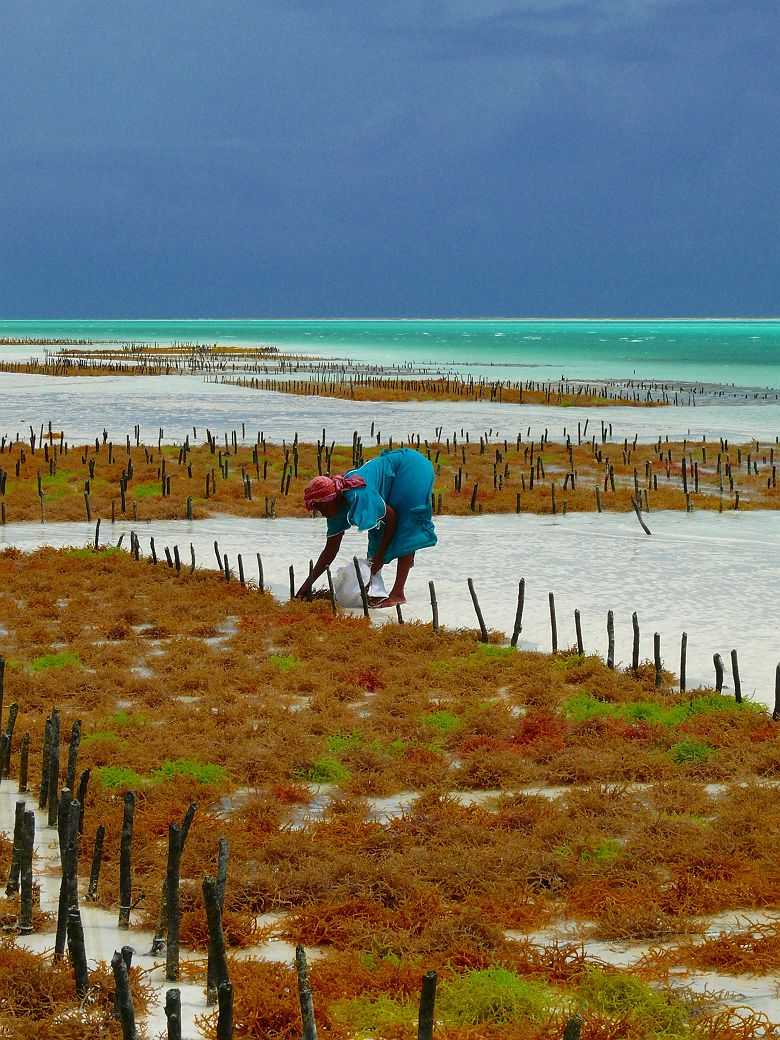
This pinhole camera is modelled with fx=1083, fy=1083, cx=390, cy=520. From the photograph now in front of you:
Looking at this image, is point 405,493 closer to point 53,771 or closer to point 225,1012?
point 53,771

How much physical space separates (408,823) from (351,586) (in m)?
5.98

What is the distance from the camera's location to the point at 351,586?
12422 millimetres

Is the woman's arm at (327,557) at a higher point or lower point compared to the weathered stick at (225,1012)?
higher

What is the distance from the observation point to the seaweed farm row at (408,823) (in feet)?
15.6

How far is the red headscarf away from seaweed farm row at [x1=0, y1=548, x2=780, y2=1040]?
1.37m

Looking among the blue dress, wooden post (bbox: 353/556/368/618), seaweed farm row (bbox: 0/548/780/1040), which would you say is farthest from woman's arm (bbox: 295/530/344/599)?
seaweed farm row (bbox: 0/548/780/1040)

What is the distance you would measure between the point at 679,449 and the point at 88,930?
994 inches

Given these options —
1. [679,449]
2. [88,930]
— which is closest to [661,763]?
[88,930]

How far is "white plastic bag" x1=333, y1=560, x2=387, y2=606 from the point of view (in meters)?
12.4

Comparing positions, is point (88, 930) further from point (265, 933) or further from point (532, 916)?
point (532, 916)

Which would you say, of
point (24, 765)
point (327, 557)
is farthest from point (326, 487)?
point (24, 765)

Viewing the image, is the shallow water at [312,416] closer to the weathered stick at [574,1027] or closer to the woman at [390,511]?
the woman at [390,511]

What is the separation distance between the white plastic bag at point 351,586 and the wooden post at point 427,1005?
330 inches

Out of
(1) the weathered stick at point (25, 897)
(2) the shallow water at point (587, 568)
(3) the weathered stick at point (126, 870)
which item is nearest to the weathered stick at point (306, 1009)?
(3) the weathered stick at point (126, 870)
